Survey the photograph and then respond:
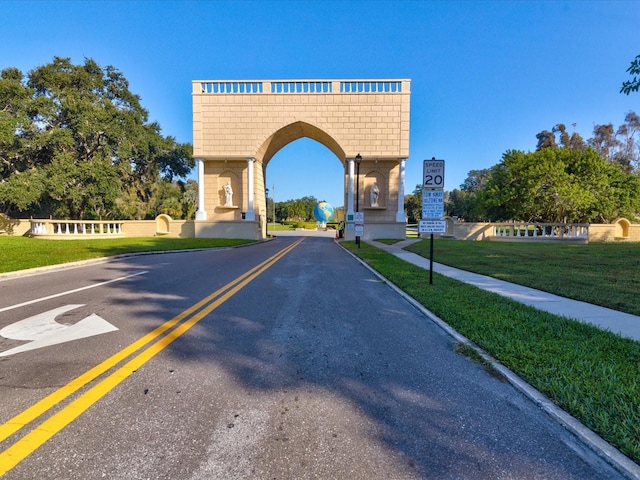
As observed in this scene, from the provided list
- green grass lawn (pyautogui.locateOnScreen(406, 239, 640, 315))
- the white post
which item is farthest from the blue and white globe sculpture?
green grass lawn (pyautogui.locateOnScreen(406, 239, 640, 315))

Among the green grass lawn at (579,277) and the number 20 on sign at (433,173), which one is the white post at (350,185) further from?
the number 20 on sign at (433,173)

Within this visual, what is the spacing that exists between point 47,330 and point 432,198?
26.3ft

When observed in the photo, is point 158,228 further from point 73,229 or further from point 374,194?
point 374,194

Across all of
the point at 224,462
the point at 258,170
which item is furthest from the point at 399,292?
the point at 258,170

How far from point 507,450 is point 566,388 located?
1.11 meters

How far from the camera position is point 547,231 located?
29.5 m

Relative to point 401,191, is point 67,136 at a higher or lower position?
higher

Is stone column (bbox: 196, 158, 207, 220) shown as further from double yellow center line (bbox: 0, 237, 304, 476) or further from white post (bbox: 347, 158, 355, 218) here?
double yellow center line (bbox: 0, 237, 304, 476)

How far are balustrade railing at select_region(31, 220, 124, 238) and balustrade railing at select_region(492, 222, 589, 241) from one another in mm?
33953

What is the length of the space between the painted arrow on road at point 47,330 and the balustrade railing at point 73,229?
1030 inches

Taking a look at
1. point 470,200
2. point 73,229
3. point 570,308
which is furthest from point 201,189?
point 470,200

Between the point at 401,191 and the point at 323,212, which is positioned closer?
the point at 401,191

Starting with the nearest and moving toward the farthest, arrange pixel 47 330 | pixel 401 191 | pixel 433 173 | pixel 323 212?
pixel 47 330, pixel 433 173, pixel 401 191, pixel 323 212

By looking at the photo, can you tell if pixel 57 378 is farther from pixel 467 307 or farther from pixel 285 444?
pixel 467 307
